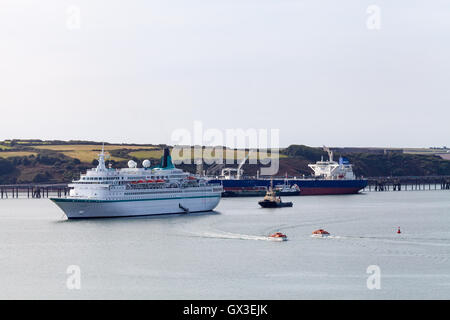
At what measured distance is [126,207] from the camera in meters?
77.1

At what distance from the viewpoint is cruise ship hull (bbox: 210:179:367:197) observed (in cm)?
12875

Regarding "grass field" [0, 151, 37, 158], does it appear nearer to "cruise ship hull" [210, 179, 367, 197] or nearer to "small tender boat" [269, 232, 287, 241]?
"cruise ship hull" [210, 179, 367, 197]

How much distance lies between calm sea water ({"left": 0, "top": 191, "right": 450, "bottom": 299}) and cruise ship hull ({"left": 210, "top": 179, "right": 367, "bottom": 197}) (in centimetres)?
5130

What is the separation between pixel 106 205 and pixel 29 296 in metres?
37.1

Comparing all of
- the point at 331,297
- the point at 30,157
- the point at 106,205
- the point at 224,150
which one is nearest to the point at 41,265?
the point at 331,297

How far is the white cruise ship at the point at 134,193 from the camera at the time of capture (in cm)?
7500

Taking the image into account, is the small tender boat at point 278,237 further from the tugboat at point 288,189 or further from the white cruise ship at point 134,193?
the tugboat at point 288,189

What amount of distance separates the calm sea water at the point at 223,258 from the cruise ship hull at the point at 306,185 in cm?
5130

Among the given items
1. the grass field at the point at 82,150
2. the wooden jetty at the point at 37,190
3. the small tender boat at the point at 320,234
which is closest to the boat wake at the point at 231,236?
the small tender boat at the point at 320,234

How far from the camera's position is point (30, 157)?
16200cm

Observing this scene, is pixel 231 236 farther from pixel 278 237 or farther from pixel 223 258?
pixel 223 258

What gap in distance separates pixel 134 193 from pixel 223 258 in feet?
101

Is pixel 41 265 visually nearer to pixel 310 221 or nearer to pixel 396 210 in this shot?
pixel 310 221

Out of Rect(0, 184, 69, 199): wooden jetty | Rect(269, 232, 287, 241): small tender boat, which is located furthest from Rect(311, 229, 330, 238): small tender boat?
Rect(0, 184, 69, 199): wooden jetty
